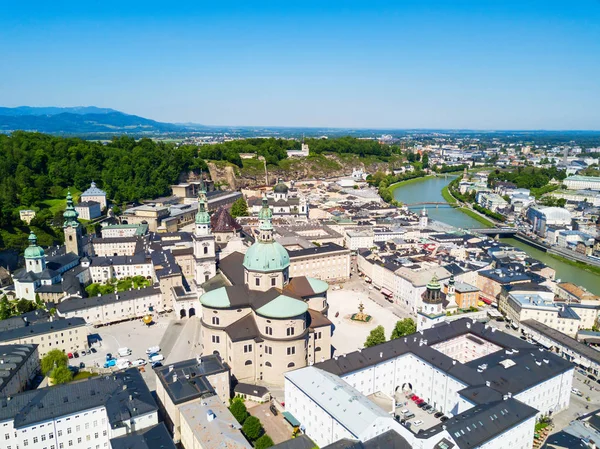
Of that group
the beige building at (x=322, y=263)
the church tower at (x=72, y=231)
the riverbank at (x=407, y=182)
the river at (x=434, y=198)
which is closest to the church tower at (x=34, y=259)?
the church tower at (x=72, y=231)

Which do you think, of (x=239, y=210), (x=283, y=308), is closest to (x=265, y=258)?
(x=283, y=308)

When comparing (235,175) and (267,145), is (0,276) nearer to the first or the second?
(235,175)

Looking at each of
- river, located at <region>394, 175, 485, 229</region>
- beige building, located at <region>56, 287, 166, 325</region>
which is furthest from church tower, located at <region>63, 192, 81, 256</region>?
river, located at <region>394, 175, 485, 229</region>

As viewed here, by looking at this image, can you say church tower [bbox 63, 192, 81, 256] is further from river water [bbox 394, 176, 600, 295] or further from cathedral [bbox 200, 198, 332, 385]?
river water [bbox 394, 176, 600, 295]

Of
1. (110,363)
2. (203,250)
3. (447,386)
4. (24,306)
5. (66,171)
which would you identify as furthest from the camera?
(66,171)

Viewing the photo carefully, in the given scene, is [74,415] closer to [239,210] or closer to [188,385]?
[188,385]

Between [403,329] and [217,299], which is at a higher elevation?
[217,299]

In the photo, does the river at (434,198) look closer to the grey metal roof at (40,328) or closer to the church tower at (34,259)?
the church tower at (34,259)
